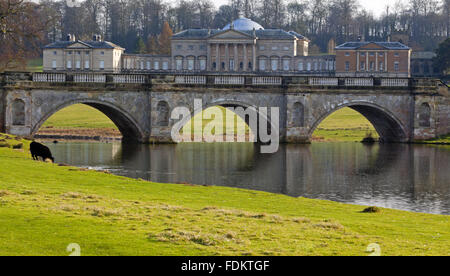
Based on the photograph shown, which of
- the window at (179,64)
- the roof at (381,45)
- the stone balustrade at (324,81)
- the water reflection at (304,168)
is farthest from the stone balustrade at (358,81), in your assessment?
the window at (179,64)

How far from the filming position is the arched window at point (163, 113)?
55.7m

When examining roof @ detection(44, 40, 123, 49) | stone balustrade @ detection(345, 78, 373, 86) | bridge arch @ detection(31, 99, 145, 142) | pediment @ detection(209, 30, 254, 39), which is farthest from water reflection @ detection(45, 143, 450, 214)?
pediment @ detection(209, 30, 254, 39)

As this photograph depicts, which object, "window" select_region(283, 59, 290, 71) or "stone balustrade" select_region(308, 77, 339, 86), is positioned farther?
"window" select_region(283, 59, 290, 71)

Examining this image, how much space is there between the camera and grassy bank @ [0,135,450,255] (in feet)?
50.3

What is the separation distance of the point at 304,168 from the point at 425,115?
72.6 ft

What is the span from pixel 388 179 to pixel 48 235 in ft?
83.4

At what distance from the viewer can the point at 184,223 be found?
18.7m

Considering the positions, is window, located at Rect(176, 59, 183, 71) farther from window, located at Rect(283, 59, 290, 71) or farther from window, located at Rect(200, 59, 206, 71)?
window, located at Rect(283, 59, 290, 71)

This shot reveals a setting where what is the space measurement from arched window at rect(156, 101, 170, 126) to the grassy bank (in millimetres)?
27685

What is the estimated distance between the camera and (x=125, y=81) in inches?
2158

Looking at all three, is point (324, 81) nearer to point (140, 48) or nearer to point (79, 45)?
point (79, 45)

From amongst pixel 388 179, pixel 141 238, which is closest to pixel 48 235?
pixel 141 238

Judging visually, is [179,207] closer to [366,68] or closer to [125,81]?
[125,81]

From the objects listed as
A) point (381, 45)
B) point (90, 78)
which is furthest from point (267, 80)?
point (381, 45)
